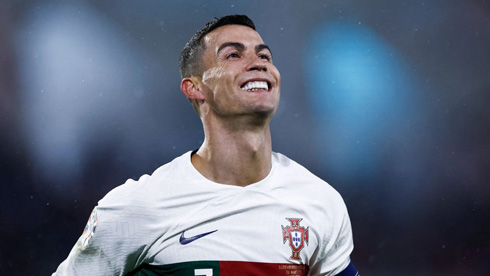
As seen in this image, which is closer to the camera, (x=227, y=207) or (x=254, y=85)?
(x=227, y=207)

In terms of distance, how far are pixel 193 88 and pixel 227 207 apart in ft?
2.52

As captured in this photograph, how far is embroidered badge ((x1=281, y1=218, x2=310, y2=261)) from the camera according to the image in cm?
275

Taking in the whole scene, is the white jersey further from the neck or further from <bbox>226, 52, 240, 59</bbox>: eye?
<bbox>226, 52, 240, 59</bbox>: eye

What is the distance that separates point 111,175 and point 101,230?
5.87 m

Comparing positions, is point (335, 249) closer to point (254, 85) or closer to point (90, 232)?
point (254, 85)

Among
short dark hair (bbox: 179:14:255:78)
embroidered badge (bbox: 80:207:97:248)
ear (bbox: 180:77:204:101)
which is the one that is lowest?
embroidered badge (bbox: 80:207:97:248)

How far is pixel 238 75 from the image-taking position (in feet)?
9.57

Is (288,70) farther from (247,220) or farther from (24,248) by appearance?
(247,220)

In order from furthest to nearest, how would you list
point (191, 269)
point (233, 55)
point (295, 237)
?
1. point (233, 55)
2. point (295, 237)
3. point (191, 269)

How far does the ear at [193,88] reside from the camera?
3102 millimetres

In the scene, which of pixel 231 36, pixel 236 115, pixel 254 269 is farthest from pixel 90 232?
pixel 231 36

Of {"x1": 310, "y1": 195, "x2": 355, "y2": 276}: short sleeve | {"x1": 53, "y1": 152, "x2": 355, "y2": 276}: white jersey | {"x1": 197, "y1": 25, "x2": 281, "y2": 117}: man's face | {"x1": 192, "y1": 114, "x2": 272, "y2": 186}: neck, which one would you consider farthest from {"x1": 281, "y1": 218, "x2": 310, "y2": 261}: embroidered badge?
{"x1": 197, "y1": 25, "x2": 281, "y2": 117}: man's face

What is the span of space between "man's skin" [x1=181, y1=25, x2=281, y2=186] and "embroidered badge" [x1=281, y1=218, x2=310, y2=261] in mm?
333

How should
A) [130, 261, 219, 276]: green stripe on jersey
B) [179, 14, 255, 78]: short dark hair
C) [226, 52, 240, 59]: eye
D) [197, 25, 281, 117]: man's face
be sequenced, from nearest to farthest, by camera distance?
[130, 261, 219, 276]: green stripe on jersey
[197, 25, 281, 117]: man's face
[226, 52, 240, 59]: eye
[179, 14, 255, 78]: short dark hair
